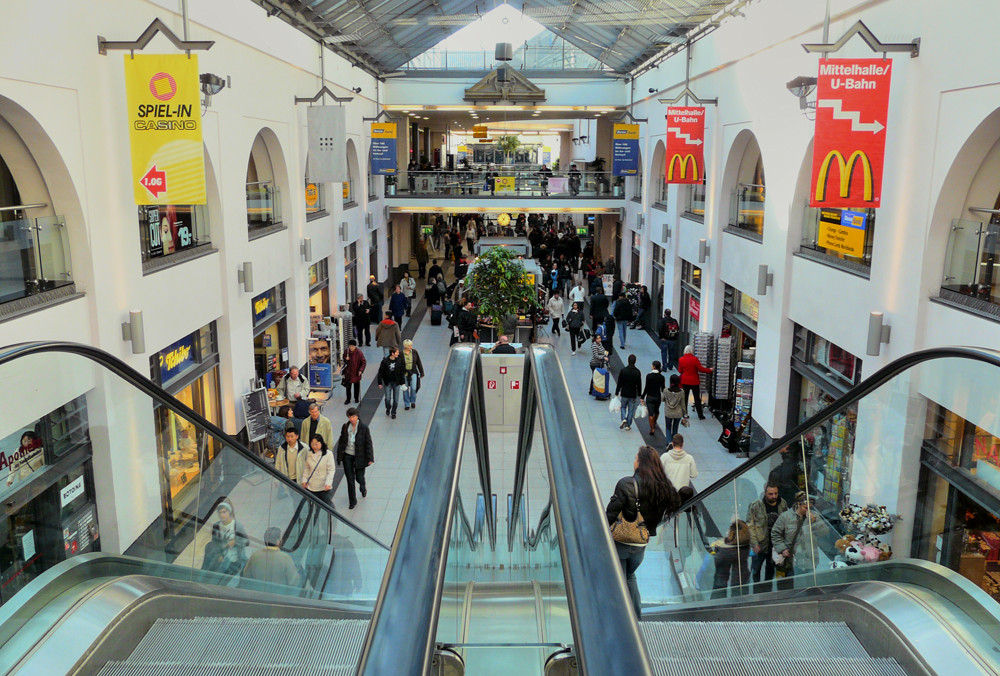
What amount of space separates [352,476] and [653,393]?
5201 mm

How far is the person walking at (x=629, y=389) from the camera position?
45.9 ft

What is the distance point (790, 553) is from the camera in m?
5.34

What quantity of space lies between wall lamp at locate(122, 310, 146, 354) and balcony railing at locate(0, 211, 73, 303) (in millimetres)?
878

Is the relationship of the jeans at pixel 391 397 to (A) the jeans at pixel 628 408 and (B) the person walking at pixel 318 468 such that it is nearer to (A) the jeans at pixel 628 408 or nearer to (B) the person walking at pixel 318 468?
(A) the jeans at pixel 628 408

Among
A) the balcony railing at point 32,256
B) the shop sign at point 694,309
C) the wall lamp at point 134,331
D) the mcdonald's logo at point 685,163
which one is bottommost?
the shop sign at point 694,309

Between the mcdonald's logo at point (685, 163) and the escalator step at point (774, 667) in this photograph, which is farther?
the mcdonald's logo at point (685, 163)

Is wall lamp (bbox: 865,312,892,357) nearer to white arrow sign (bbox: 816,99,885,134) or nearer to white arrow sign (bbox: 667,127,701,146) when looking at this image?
white arrow sign (bbox: 816,99,885,134)

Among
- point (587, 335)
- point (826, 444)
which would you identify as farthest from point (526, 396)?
point (587, 335)

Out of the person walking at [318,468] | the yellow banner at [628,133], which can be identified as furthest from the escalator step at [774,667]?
the yellow banner at [628,133]

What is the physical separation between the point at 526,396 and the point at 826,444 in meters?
1.88

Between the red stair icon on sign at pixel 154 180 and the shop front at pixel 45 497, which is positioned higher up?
the red stair icon on sign at pixel 154 180

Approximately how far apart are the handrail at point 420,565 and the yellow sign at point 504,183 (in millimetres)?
25104

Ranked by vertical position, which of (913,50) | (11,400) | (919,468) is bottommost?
(919,468)

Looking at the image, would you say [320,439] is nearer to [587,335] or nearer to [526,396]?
[526,396]
